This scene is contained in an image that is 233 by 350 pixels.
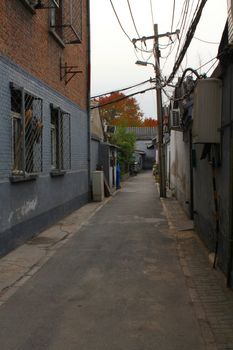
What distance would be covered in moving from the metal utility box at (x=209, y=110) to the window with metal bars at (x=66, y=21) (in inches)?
281

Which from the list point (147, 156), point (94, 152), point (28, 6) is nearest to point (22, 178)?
point (28, 6)

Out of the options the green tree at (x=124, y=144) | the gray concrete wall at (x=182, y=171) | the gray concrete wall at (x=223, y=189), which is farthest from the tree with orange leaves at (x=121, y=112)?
the gray concrete wall at (x=223, y=189)

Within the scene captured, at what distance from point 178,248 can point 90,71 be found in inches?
476

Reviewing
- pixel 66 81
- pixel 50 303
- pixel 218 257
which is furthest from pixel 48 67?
pixel 50 303

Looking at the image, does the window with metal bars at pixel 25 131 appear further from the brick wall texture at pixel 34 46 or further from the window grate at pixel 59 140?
the window grate at pixel 59 140

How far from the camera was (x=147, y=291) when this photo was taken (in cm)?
727

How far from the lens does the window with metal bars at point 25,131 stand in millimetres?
10945

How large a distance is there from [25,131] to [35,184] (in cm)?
137

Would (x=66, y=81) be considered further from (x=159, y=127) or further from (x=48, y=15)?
(x=159, y=127)

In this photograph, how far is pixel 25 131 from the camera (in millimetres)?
11477

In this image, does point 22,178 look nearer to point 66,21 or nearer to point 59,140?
point 59,140

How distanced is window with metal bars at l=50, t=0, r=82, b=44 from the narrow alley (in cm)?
651

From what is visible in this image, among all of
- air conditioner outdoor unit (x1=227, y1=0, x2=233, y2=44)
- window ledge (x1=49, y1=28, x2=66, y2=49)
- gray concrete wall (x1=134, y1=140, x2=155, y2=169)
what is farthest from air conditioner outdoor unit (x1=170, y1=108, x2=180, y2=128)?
gray concrete wall (x1=134, y1=140, x2=155, y2=169)

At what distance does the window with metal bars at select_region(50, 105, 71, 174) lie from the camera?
49.3 ft
